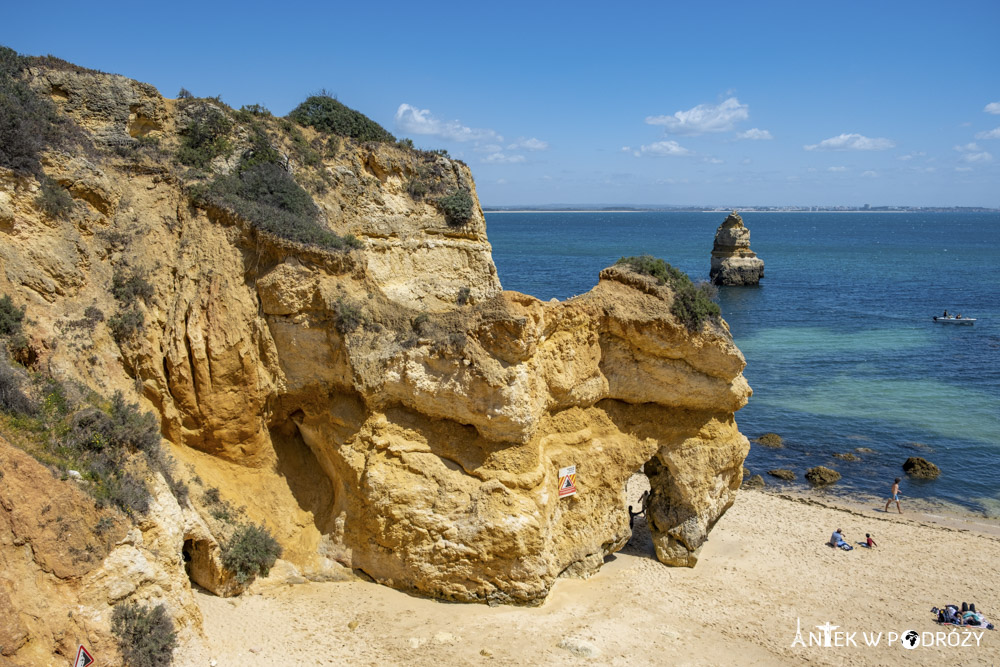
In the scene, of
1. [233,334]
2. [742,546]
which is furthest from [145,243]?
[742,546]

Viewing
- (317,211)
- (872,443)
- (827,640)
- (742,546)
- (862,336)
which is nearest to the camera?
(827,640)

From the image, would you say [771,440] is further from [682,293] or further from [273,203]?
[273,203]

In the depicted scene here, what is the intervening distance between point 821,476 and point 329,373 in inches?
790

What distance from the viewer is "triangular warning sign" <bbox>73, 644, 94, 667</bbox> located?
917 centimetres

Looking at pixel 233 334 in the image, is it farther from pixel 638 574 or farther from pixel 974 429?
pixel 974 429

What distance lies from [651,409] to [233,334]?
32.8 feet

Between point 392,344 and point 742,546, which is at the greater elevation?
point 392,344

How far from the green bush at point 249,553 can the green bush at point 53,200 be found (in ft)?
24.3

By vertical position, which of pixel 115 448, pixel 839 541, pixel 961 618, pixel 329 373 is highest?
pixel 329 373

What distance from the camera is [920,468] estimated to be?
86.6 ft

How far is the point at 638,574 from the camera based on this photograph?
16.9 meters

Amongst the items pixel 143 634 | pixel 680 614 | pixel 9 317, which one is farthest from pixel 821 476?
pixel 9 317

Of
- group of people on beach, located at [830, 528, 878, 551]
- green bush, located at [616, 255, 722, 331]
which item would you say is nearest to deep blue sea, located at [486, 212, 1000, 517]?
group of people on beach, located at [830, 528, 878, 551]

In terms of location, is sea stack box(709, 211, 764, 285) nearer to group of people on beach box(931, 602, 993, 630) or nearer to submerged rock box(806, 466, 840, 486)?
submerged rock box(806, 466, 840, 486)
